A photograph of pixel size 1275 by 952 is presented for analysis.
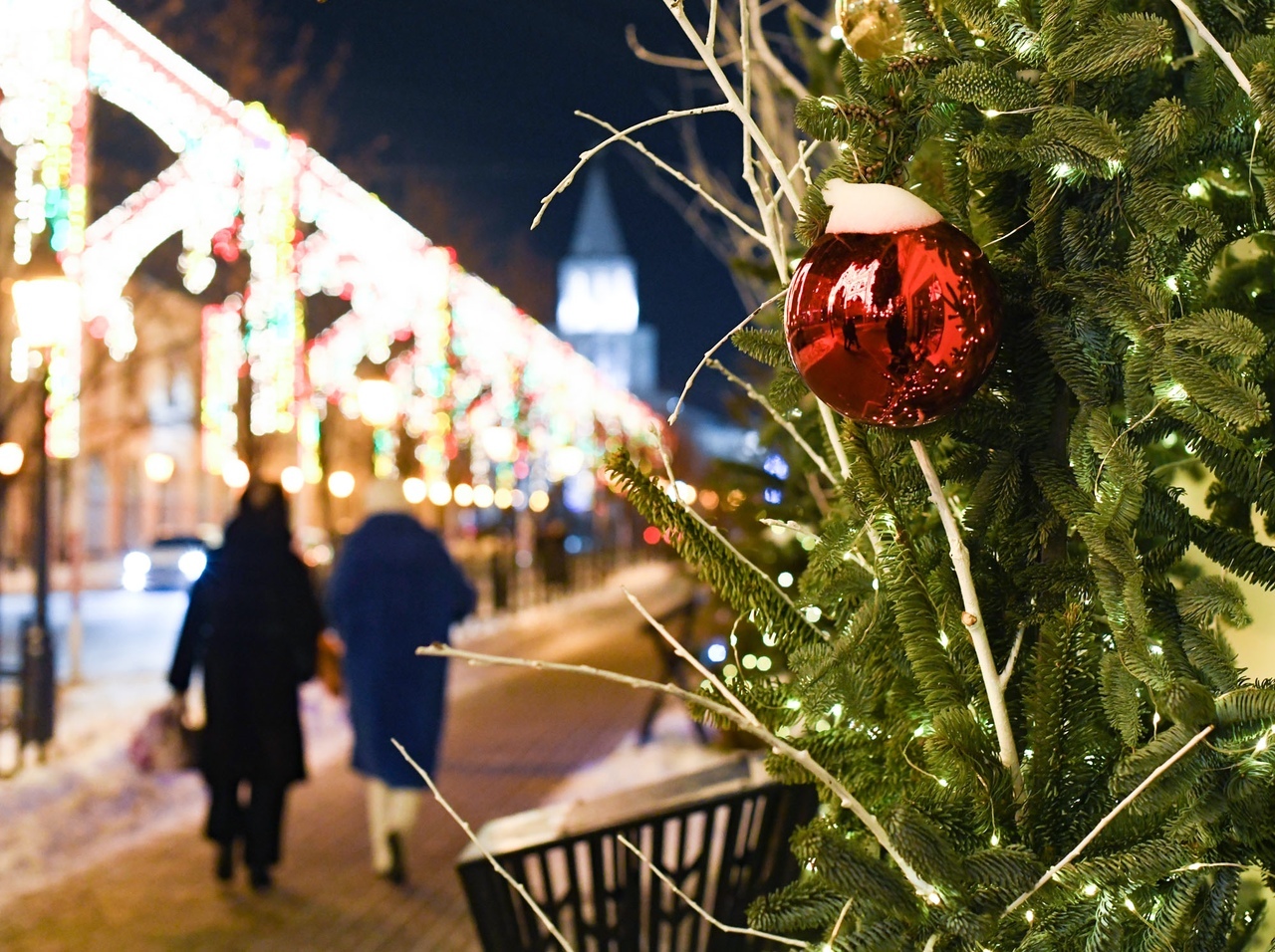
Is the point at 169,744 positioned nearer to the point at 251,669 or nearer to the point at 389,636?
the point at 251,669

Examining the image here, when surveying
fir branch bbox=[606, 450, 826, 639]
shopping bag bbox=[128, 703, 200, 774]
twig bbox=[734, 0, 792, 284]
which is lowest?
shopping bag bbox=[128, 703, 200, 774]

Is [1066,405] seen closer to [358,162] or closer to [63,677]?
[63,677]

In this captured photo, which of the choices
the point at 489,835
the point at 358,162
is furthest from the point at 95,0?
the point at 358,162

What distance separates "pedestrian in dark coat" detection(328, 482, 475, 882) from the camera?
22.1ft

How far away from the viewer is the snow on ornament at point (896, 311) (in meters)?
1.53

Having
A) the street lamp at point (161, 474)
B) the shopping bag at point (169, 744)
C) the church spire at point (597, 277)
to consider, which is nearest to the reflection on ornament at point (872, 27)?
the shopping bag at point (169, 744)

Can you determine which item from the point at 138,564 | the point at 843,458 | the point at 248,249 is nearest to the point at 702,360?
the point at 843,458

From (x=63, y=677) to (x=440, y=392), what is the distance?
11369 millimetres

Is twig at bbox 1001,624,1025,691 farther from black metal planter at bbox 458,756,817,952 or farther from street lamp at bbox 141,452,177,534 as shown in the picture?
street lamp at bbox 141,452,177,534

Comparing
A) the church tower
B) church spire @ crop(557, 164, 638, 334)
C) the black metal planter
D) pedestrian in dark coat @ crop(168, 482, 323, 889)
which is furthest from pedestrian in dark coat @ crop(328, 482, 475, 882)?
church spire @ crop(557, 164, 638, 334)

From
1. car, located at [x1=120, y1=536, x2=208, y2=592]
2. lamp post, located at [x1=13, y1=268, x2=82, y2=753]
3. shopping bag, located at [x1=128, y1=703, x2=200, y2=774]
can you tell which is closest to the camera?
shopping bag, located at [x1=128, y1=703, x2=200, y2=774]

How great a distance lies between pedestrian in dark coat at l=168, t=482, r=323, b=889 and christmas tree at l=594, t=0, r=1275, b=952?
5328mm

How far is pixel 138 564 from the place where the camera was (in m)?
29.0

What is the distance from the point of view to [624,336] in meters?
143
